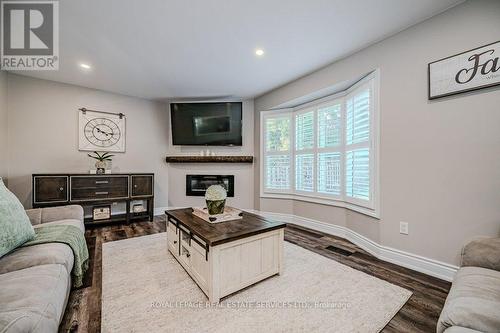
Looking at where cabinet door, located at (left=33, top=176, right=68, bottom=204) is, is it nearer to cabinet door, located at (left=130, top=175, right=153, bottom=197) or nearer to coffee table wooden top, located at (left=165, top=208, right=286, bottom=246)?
cabinet door, located at (left=130, top=175, right=153, bottom=197)

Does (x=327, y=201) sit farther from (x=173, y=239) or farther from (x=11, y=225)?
(x=11, y=225)

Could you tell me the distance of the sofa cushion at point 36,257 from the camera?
122 cm

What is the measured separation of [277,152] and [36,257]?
3447 mm

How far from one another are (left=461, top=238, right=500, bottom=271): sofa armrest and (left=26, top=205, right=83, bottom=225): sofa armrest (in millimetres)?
3334

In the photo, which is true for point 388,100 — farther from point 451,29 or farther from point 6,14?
point 6,14

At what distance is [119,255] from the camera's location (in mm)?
2418

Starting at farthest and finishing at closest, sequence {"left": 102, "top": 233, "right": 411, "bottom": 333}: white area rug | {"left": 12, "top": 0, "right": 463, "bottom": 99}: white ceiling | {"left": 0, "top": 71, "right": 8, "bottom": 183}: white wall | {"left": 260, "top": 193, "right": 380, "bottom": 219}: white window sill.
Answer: {"left": 0, "top": 71, "right": 8, "bottom": 183}: white wall → {"left": 260, "top": 193, "right": 380, "bottom": 219}: white window sill → {"left": 12, "top": 0, "right": 463, "bottom": 99}: white ceiling → {"left": 102, "top": 233, "right": 411, "bottom": 333}: white area rug

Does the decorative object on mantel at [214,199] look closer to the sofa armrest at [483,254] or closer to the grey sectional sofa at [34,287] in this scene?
the grey sectional sofa at [34,287]

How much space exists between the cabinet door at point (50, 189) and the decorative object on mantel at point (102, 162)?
47 cm

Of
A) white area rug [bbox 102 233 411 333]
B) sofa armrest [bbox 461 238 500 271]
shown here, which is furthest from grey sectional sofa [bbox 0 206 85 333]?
sofa armrest [bbox 461 238 500 271]

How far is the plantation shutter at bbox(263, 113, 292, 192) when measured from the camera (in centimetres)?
399

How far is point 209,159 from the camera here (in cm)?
439

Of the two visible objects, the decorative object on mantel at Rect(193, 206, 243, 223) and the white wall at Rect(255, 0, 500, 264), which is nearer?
the white wall at Rect(255, 0, 500, 264)

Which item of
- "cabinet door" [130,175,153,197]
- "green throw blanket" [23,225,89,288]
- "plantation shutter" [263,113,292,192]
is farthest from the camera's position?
"plantation shutter" [263,113,292,192]
